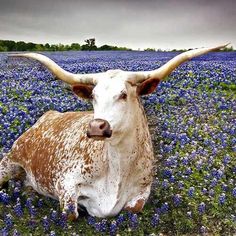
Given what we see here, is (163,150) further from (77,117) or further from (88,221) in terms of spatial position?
(88,221)

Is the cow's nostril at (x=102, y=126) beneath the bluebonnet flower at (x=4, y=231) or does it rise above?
above

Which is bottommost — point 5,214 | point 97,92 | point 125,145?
point 5,214

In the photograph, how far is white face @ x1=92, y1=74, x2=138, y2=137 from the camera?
17.4ft

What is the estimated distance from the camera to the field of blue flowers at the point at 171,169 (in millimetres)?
6320

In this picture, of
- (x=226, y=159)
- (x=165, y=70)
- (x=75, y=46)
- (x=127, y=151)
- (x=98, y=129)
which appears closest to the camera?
(x=98, y=129)

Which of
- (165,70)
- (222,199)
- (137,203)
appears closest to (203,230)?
(222,199)

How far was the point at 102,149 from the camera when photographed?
6.21 meters

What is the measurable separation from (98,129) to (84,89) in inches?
33.3

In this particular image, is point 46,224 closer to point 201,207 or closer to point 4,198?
point 4,198

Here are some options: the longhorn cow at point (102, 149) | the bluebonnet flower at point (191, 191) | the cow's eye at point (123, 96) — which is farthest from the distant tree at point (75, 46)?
the cow's eye at point (123, 96)

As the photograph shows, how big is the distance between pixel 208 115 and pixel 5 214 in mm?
5094

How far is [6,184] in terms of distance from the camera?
781 cm

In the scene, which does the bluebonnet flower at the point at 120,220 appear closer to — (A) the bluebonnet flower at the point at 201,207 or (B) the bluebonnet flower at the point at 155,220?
(B) the bluebonnet flower at the point at 155,220

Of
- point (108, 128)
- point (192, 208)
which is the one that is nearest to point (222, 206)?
point (192, 208)
